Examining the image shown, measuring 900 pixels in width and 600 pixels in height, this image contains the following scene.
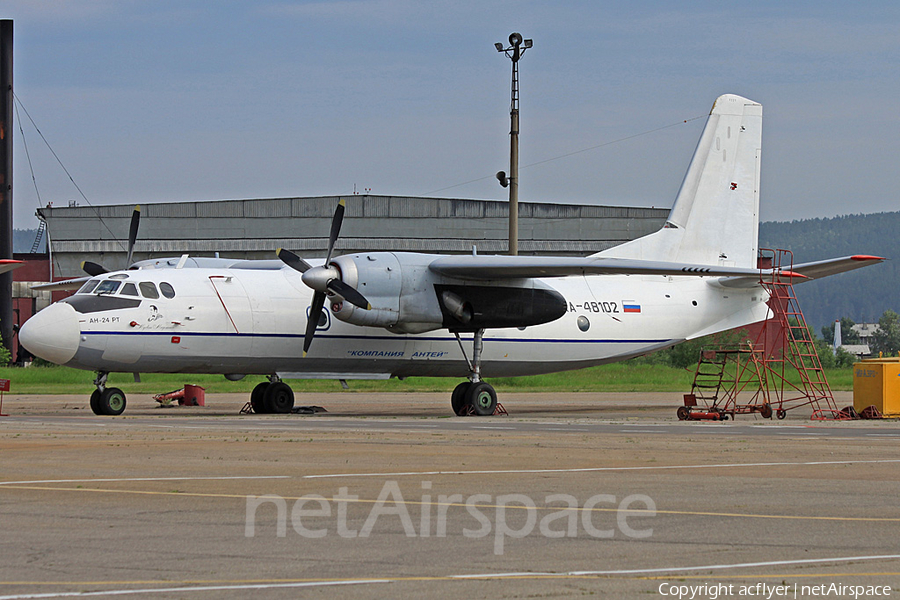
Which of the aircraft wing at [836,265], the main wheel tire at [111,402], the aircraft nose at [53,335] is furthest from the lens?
the aircraft wing at [836,265]

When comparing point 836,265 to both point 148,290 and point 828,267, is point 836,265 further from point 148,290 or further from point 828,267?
point 148,290

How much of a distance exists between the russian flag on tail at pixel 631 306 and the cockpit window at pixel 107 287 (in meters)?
14.4

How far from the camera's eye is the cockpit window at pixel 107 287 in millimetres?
23578

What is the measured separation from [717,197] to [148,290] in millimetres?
17265

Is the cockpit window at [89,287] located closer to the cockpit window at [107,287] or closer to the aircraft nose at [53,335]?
the cockpit window at [107,287]

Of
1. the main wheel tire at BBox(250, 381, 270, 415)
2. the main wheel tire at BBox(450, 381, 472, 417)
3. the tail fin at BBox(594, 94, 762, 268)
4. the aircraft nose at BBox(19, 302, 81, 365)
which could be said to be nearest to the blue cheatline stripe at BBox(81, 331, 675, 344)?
the aircraft nose at BBox(19, 302, 81, 365)

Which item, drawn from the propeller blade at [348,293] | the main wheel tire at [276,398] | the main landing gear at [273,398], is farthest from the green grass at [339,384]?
the propeller blade at [348,293]

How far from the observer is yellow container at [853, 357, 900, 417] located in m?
25.4

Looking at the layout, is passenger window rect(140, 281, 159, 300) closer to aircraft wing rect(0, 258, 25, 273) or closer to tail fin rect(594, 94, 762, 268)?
aircraft wing rect(0, 258, 25, 273)

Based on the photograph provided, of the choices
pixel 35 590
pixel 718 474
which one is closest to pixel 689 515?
pixel 718 474

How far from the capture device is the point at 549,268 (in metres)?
24.4

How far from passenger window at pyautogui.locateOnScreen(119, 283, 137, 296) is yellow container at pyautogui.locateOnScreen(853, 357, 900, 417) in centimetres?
1849

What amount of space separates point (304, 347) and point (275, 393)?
184 cm

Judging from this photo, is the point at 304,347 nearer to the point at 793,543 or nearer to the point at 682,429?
the point at 682,429
